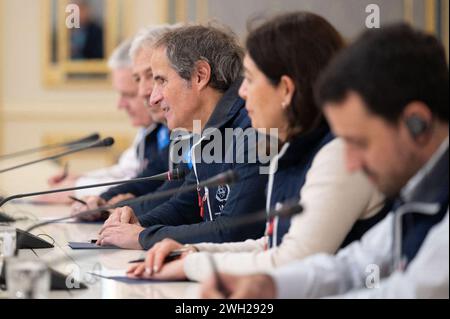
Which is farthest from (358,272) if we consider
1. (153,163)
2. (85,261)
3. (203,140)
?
(153,163)

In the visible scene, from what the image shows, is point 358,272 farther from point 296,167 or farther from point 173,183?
point 173,183

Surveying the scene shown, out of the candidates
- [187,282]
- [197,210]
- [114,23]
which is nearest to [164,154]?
[197,210]

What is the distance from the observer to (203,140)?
2.66m

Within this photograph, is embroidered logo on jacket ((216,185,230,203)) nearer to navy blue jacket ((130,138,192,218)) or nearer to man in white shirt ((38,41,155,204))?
navy blue jacket ((130,138,192,218))

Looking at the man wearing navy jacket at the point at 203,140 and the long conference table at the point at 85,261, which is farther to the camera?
the man wearing navy jacket at the point at 203,140

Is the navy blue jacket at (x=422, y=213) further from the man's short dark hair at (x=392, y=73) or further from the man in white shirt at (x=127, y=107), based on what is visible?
the man in white shirt at (x=127, y=107)

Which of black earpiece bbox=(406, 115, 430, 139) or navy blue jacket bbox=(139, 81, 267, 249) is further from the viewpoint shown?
navy blue jacket bbox=(139, 81, 267, 249)

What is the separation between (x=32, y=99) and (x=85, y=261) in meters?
5.33

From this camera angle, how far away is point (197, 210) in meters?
2.96

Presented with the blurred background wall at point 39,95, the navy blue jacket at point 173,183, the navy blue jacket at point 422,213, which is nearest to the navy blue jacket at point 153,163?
the navy blue jacket at point 173,183

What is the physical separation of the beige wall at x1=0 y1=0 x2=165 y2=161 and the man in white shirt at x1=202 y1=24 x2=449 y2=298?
5828 mm

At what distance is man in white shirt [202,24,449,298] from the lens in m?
1.55

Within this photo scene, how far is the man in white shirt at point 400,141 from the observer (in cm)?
155

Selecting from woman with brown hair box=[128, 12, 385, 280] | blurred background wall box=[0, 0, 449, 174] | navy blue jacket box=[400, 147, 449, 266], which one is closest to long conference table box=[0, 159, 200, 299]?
woman with brown hair box=[128, 12, 385, 280]
